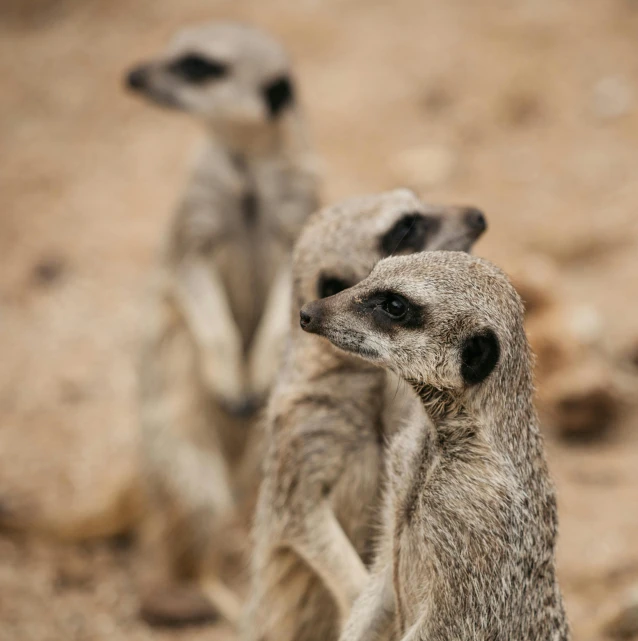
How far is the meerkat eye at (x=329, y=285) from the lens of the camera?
2590 millimetres

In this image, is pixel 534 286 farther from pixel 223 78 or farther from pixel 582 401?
pixel 223 78

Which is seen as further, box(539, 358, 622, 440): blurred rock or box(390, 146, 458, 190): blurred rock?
box(390, 146, 458, 190): blurred rock

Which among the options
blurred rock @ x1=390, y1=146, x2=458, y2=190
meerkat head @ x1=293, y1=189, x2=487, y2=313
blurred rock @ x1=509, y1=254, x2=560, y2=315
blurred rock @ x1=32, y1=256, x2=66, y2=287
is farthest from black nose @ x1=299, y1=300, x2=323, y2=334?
blurred rock @ x1=390, y1=146, x2=458, y2=190

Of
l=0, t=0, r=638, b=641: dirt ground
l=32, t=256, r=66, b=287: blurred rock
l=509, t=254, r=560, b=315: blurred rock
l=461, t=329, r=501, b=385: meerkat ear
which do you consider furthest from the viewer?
l=32, t=256, r=66, b=287: blurred rock

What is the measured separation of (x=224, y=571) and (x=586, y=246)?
2.94 metres

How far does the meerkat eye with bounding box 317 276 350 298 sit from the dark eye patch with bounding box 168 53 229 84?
193 cm

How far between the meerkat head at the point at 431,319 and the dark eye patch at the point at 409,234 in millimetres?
446

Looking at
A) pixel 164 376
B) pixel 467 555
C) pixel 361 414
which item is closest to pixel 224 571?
pixel 164 376

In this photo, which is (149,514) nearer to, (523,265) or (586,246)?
(523,265)

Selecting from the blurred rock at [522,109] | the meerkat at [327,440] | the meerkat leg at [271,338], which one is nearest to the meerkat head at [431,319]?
the meerkat at [327,440]

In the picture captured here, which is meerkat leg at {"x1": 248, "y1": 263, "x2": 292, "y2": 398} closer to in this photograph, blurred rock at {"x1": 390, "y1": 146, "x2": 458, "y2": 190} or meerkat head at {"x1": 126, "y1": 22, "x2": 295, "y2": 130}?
meerkat head at {"x1": 126, "y1": 22, "x2": 295, "y2": 130}

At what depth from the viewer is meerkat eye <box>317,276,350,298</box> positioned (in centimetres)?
259

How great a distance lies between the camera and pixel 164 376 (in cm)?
434

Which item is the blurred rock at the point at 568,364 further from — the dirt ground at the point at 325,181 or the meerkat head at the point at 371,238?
the meerkat head at the point at 371,238
